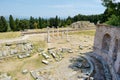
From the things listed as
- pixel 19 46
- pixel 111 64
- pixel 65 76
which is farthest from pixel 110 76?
pixel 19 46

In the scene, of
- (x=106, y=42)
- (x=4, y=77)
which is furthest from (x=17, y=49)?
(x=106, y=42)

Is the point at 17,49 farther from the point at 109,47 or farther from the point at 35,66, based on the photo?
the point at 109,47

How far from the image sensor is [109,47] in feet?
70.5

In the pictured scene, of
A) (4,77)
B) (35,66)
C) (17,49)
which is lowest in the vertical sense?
(4,77)

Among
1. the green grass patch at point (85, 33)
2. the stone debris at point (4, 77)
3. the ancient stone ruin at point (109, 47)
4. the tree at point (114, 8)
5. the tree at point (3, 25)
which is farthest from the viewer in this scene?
the tree at point (3, 25)

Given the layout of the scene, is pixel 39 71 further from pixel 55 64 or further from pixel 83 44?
pixel 83 44

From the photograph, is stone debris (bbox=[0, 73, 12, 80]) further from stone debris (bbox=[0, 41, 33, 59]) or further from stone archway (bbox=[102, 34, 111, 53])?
stone archway (bbox=[102, 34, 111, 53])

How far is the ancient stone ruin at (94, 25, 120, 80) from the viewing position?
18655 millimetres

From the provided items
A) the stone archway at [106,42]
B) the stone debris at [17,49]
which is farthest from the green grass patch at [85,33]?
the stone archway at [106,42]

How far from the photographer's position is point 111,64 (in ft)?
65.6

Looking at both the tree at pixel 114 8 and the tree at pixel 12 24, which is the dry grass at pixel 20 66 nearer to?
the tree at pixel 114 8

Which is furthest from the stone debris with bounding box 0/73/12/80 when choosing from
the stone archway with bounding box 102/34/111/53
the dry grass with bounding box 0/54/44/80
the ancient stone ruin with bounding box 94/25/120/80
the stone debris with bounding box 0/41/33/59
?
the stone archway with bounding box 102/34/111/53

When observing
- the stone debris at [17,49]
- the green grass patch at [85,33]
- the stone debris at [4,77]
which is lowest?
the stone debris at [4,77]

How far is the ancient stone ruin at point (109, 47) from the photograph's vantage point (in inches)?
734
